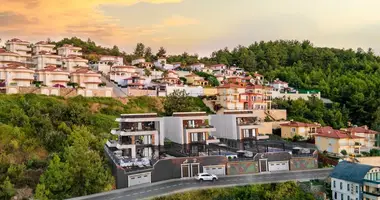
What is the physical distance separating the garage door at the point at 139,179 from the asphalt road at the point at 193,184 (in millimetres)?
656

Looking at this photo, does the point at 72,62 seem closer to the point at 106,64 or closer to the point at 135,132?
the point at 106,64

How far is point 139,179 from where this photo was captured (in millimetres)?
28219

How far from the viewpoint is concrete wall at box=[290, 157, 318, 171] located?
34.0m

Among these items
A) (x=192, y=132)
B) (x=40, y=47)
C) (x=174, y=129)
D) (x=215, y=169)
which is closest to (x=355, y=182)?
(x=215, y=169)

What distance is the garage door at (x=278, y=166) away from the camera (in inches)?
1314

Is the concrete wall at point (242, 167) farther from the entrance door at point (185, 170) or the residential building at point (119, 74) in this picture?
the residential building at point (119, 74)

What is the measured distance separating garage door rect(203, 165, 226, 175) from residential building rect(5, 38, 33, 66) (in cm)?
4047

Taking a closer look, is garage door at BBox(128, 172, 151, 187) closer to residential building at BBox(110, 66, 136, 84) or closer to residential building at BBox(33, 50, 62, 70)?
residential building at BBox(110, 66, 136, 84)

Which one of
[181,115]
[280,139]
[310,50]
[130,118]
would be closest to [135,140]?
[130,118]

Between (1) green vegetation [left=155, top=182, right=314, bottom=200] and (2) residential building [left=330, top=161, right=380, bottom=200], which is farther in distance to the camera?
(2) residential building [left=330, top=161, right=380, bottom=200]

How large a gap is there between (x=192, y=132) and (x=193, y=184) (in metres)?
7.42

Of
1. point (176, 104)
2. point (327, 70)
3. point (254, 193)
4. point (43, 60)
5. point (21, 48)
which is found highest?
point (21, 48)

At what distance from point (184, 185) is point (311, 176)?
36.3 feet

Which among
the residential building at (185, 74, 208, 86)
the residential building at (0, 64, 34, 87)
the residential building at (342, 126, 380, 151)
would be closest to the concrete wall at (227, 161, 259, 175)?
the residential building at (342, 126, 380, 151)
